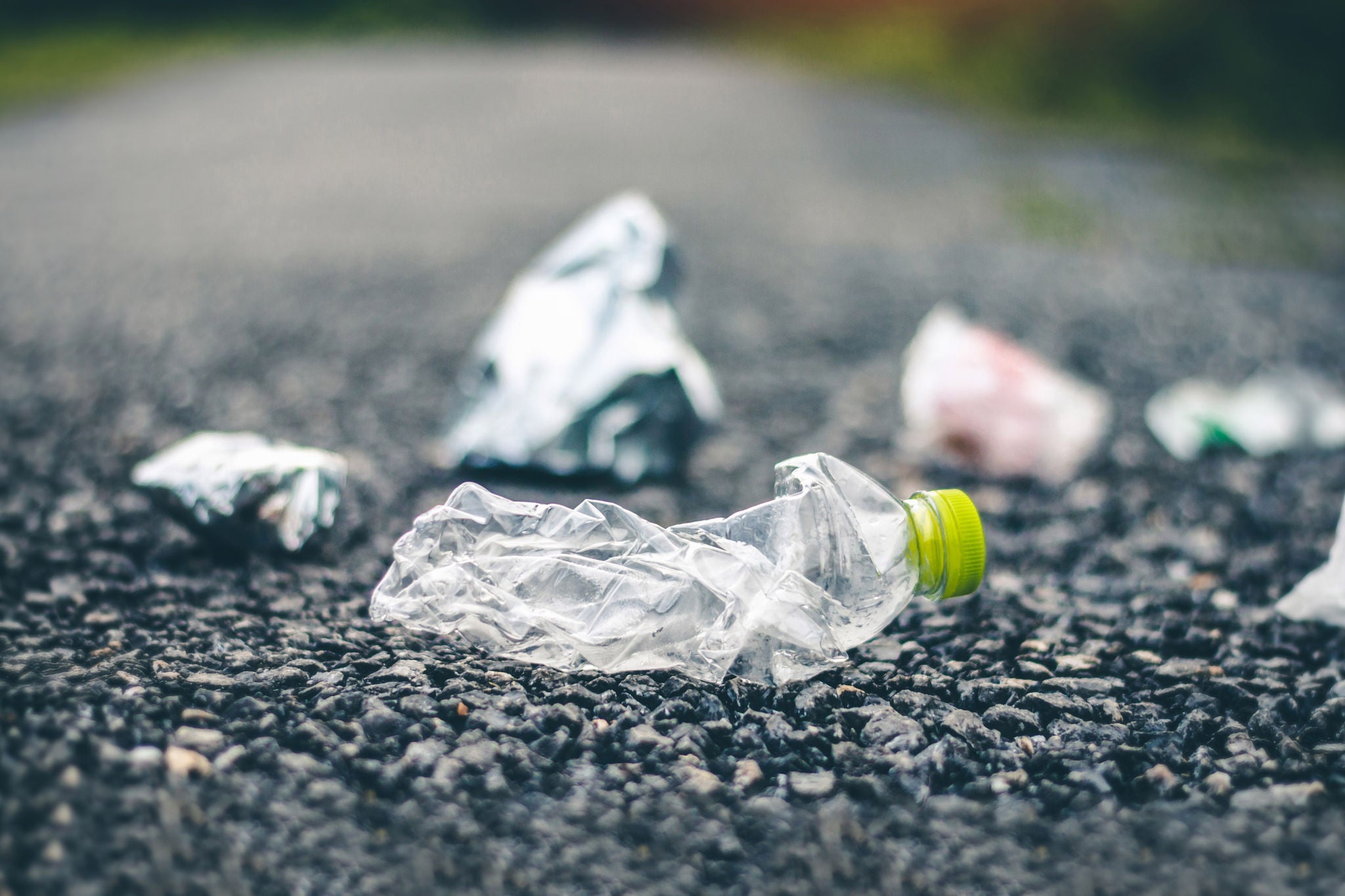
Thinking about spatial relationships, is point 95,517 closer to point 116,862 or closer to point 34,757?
point 34,757

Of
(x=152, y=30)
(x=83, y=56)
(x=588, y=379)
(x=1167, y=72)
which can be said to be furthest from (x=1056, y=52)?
(x=152, y=30)

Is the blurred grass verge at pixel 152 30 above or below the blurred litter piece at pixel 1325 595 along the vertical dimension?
above

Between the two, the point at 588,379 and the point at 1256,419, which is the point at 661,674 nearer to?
the point at 588,379

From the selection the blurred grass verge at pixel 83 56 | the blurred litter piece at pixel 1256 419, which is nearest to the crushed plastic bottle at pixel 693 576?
the blurred litter piece at pixel 1256 419

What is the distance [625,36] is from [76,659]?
16.7 m

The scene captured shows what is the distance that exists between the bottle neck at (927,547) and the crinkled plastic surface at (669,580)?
0.05ft

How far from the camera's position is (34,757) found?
3.05 feet

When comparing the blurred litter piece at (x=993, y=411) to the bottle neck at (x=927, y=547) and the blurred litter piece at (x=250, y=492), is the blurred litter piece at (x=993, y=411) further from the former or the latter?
the blurred litter piece at (x=250, y=492)

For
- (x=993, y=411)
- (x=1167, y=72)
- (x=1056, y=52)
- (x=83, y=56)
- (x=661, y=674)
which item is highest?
(x=1056, y=52)

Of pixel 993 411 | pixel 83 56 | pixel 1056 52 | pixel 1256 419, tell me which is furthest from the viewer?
pixel 83 56

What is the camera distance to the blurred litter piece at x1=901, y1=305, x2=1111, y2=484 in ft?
6.39

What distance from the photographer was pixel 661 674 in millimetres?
1176

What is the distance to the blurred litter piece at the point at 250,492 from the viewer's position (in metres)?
1.41

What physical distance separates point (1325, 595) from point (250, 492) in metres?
1.71
